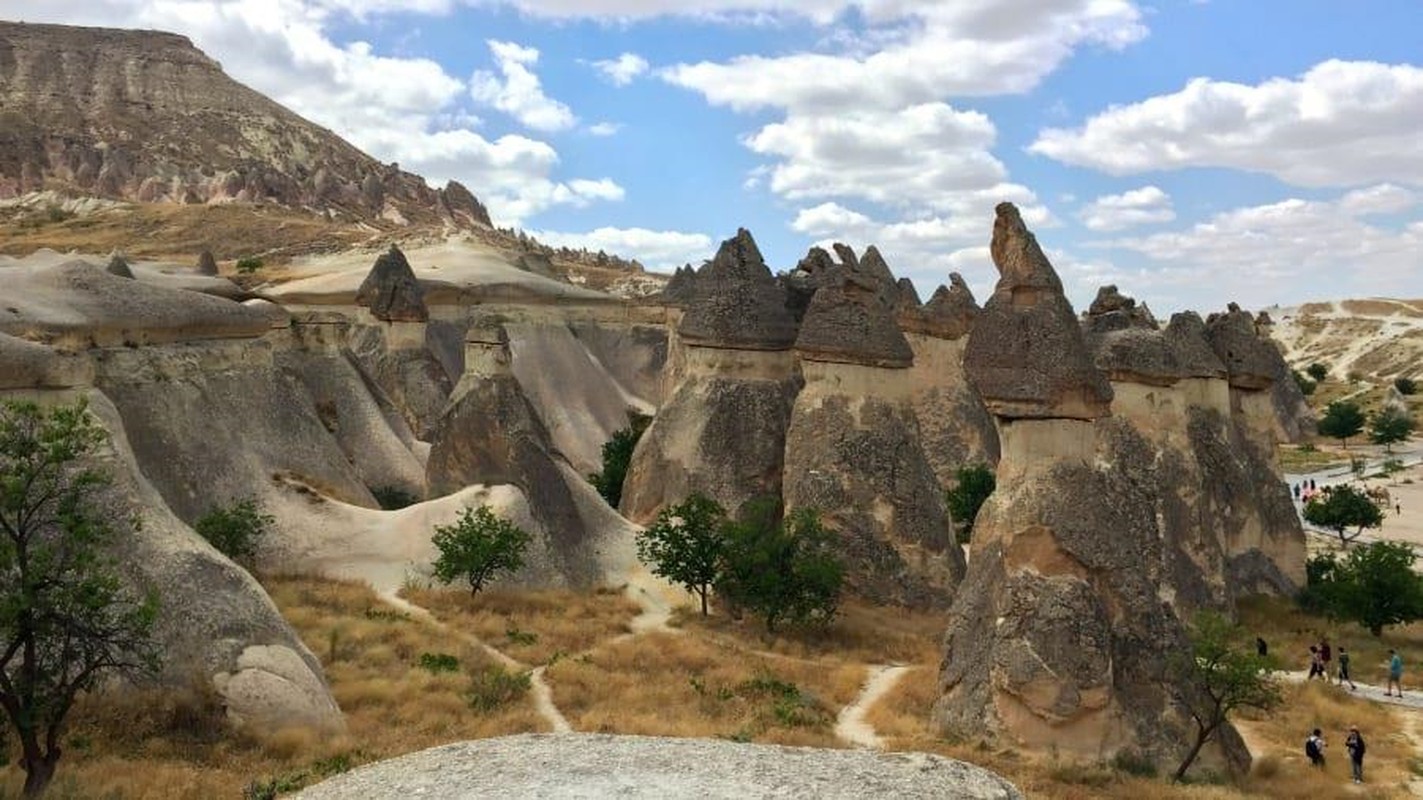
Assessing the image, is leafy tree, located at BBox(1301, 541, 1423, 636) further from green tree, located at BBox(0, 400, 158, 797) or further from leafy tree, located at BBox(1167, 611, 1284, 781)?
green tree, located at BBox(0, 400, 158, 797)

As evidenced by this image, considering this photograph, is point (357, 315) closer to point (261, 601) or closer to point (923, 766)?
point (261, 601)

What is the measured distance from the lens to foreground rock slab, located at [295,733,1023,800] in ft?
18.3

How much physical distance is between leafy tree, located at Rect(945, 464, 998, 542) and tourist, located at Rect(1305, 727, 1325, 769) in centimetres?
938

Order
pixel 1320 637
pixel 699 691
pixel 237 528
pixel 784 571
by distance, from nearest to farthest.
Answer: pixel 699 691 < pixel 237 528 < pixel 784 571 < pixel 1320 637

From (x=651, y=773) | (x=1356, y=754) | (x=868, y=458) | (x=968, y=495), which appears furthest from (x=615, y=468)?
(x=651, y=773)

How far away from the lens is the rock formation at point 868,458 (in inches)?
578

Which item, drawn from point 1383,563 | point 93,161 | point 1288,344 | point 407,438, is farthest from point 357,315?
point 1288,344

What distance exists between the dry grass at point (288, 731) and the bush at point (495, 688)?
0.29ft

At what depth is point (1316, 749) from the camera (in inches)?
423

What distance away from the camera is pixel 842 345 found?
14930 mm

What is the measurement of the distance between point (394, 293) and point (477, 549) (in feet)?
36.6

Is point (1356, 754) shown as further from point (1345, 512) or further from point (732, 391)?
point (1345, 512)

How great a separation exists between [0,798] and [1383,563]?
1786 centimetres

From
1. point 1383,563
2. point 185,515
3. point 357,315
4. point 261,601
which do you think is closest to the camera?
point 261,601
